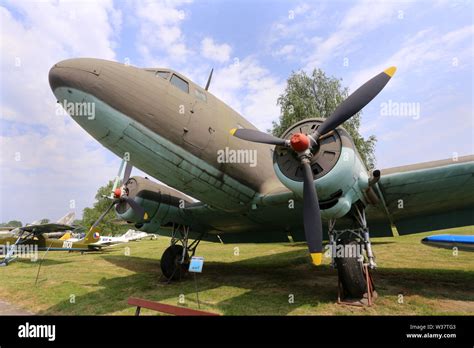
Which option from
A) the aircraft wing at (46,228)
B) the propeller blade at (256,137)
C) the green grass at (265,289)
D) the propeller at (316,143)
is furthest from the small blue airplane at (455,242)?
the aircraft wing at (46,228)

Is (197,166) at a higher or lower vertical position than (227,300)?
higher

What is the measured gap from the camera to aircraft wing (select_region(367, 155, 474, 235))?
6.53 metres

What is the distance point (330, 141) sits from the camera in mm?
6500

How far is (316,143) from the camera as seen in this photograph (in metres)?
6.36

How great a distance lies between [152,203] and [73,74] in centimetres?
619

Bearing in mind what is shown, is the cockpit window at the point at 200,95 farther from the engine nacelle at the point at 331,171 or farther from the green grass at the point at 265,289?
the green grass at the point at 265,289

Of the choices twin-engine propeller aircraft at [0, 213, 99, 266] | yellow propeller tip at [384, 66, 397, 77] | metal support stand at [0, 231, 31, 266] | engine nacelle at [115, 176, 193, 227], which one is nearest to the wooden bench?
yellow propeller tip at [384, 66, 397, 77]

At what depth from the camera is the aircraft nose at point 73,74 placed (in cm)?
606

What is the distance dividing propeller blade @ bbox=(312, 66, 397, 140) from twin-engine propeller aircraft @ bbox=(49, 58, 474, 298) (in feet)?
0.07

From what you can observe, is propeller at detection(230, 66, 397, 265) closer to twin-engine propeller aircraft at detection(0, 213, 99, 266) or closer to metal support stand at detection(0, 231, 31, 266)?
twin-engine propeller aircraft at detection(0, 213, 99, 266)

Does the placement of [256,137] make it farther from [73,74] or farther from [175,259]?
[175,259]
